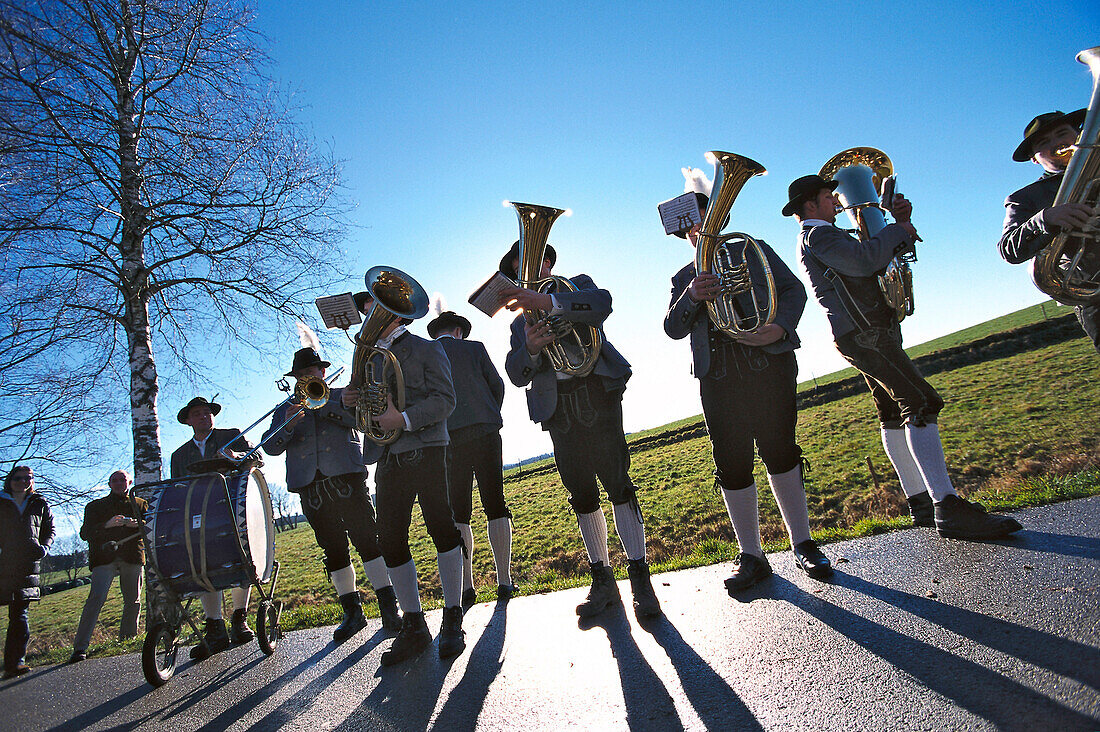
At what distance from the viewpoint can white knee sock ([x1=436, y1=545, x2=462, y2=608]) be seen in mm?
4137

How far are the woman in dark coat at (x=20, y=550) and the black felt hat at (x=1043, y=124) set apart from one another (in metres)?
10.8

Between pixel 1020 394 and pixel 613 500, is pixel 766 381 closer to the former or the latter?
pixel 613 500

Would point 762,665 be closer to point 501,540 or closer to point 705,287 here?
point 705,287

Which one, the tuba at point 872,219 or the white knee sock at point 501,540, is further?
the white knee sock at point 501,540

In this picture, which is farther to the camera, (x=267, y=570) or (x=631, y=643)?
(x=267, y=570)

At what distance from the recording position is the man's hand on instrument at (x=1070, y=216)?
3486 mm

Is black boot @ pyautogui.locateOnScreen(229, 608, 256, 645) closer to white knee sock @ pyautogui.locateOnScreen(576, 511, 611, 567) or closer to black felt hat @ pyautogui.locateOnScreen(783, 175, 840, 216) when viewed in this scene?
white knee sock @ pyautogui.locateOnScreen(576, 511, 611, 567)

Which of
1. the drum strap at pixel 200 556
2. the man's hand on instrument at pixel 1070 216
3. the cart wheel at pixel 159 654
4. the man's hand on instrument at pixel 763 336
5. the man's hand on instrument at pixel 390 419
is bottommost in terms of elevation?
the cart wheel at pixel 159 654

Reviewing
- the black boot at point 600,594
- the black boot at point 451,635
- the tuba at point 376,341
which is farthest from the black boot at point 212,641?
the black boot at point 600,594

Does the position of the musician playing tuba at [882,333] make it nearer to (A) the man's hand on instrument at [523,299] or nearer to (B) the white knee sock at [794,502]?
(B) the white knee sock at [794,502]

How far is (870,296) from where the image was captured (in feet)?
13.6

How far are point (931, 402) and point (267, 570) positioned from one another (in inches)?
203

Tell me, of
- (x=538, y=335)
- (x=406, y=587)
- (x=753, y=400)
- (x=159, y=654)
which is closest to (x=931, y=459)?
(x=753, y=400)

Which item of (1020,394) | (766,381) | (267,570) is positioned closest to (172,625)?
(267,570)
